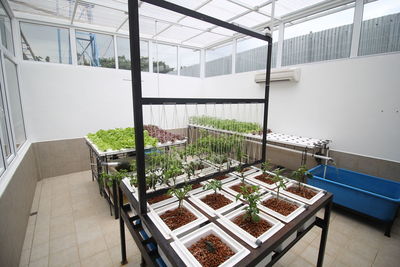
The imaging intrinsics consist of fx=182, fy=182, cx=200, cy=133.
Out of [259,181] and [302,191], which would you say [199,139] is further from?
[302,191]

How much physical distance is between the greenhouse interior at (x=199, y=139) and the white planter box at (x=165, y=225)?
0.01m

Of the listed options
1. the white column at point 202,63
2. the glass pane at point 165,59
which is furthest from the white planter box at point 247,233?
the white column at point 202,63

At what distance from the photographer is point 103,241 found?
1.93m

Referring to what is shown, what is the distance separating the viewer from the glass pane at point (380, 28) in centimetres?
238

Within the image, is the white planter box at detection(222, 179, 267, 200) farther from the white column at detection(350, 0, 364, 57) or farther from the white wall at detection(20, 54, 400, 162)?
the white column at detection(350, 0, 364, 57)

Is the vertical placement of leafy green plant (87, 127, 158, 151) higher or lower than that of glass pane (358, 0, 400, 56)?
lower

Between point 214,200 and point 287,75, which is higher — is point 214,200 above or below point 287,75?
below

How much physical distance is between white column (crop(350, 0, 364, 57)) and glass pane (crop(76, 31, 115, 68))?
14.4 feet

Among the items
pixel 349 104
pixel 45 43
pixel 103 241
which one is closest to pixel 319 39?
pixel 349 104

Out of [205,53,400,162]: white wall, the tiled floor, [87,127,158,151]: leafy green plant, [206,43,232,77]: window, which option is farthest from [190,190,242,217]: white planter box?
[206,43,232,77]: window

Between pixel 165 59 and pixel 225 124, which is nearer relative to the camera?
pixel 225 124

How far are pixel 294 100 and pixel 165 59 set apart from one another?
3316 mm

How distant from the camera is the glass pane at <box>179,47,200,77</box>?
5.19 meters

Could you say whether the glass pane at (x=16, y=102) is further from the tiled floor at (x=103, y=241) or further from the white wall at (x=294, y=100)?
the tiled floor at (x=103, y=241)
